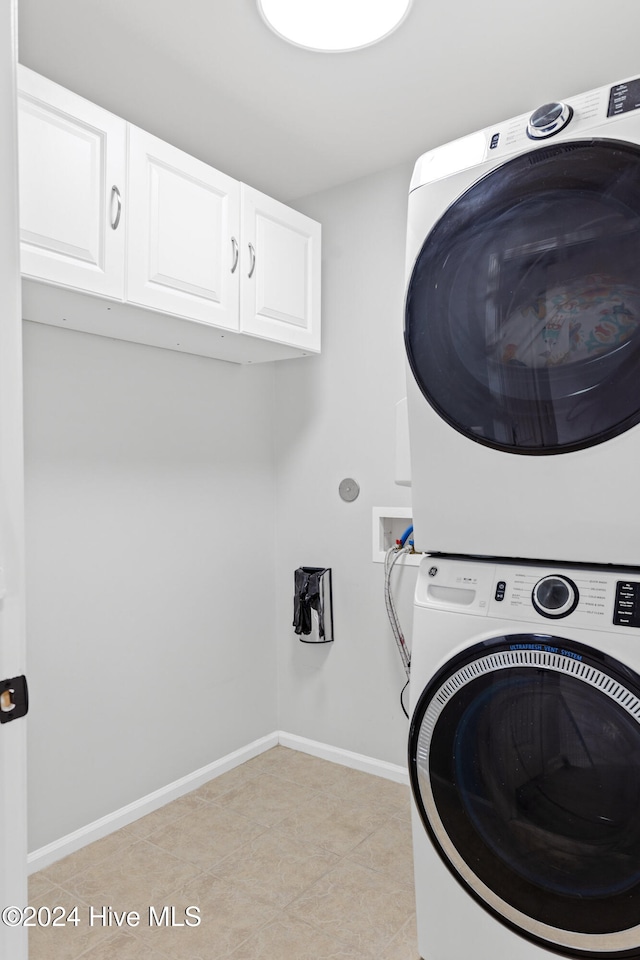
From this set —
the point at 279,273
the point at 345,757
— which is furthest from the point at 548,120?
the point at 345,757

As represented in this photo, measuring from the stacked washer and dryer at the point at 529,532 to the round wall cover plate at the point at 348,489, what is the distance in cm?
141

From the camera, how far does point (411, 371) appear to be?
144 cm

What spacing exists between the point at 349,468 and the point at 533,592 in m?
1.65

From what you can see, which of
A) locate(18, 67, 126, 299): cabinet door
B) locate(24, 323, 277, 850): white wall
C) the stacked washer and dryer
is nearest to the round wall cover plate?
locate(24, 323, 277, 850): white wall

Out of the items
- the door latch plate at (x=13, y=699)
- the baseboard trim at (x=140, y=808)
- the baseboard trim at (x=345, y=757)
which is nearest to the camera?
the door latch plate at (x=13, y=699)

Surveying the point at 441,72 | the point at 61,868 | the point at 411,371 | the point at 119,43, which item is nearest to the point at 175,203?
the point at 119,43

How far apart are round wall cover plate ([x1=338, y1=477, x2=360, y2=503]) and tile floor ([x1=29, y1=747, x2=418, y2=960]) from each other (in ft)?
3.90

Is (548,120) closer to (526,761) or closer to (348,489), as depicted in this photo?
(526,761)

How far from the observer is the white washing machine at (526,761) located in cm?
116

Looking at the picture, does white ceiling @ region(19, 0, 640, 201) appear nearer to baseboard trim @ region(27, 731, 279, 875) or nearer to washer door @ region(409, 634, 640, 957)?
washer door @ region(409, 634, 640, 957)

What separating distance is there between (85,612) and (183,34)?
6.06ft

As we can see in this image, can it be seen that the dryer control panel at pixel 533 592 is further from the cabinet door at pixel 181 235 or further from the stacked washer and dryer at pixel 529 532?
the cabinet door at pixel 181 235

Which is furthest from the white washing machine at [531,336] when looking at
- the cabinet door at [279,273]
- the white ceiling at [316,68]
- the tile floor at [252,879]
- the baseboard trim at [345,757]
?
the baseboard trim at [345,757]

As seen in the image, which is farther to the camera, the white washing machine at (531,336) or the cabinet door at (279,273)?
the cabinet door at (279,273)
